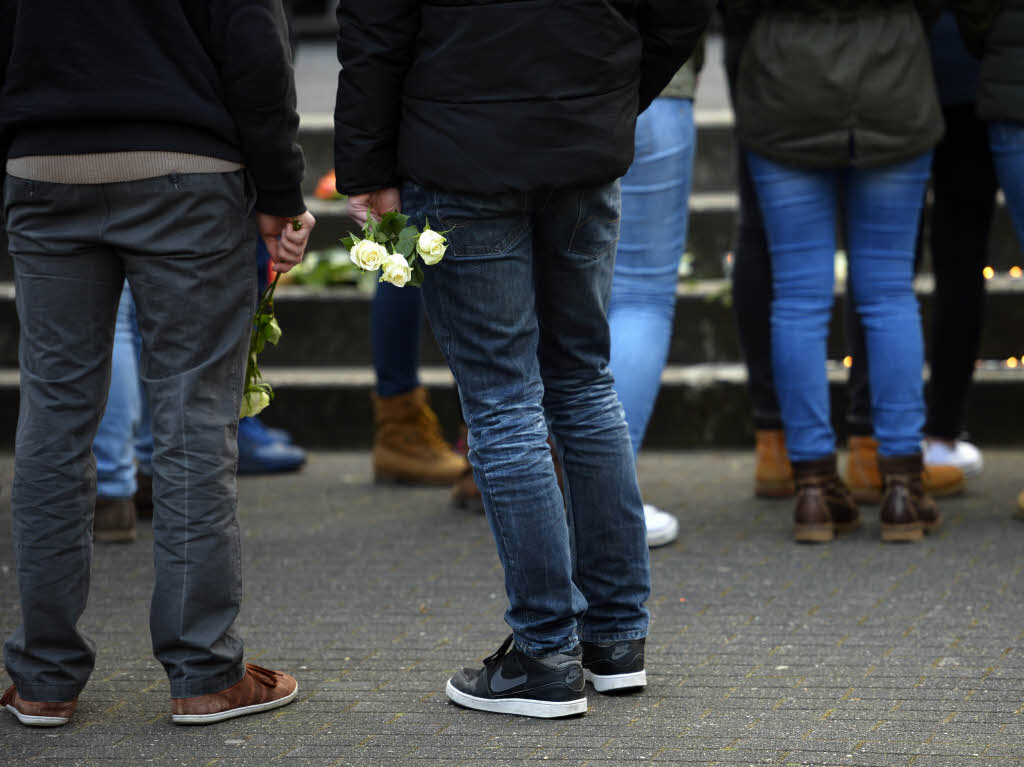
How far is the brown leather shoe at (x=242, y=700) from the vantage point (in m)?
3.12

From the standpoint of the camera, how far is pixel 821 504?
15.0 feet

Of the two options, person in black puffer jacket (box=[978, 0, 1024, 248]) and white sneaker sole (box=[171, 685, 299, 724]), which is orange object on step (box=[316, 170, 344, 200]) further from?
white sneaker sole (box=[171, 685, 299, 724])

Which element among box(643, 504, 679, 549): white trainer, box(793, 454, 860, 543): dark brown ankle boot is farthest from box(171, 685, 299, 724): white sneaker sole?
box(793, 454, 860, 543): dark brown ankle boot

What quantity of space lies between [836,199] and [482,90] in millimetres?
2046

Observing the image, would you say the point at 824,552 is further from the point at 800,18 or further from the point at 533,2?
the point at 533,2

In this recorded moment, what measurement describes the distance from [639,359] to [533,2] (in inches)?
67.0

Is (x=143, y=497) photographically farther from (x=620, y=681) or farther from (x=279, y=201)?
(x=620, y=681)

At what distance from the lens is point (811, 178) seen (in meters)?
4.50

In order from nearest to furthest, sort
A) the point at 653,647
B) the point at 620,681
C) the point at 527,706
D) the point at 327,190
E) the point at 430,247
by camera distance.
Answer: the point at 430,247 → the point at 527,706 → the point at 620,681 → the point at 653,647 → the point at 327,190

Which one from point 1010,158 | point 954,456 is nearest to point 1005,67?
point 1010,158

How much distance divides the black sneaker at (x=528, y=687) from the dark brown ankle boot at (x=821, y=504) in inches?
61.7

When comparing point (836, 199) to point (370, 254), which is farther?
point (836, 199)

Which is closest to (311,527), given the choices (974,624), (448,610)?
(448,610)

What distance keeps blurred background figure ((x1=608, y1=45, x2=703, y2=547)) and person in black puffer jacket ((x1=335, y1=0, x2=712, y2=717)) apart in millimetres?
1090
